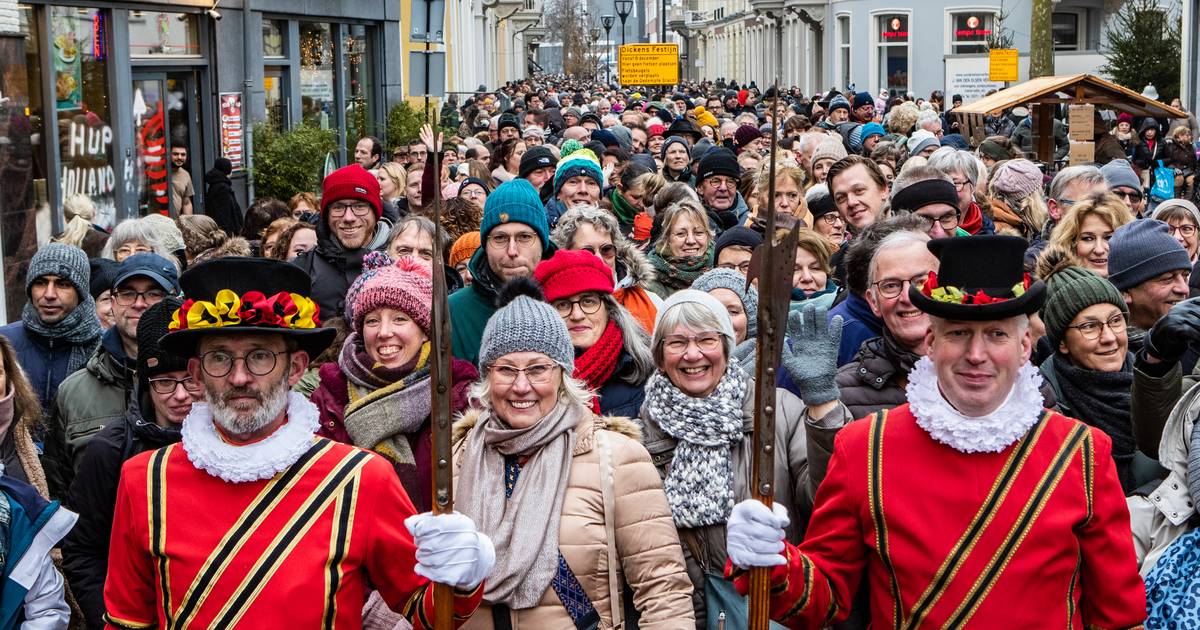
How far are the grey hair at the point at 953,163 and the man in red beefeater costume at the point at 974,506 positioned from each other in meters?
4.58

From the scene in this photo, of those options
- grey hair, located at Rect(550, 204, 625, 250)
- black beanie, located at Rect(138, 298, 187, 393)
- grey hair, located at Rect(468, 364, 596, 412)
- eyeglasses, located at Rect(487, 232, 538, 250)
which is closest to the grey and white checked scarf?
grey hair, located at Rect(468, 364, 596, 412)

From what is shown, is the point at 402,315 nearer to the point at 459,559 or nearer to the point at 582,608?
the point at 582,608

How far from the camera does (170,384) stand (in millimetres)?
4590

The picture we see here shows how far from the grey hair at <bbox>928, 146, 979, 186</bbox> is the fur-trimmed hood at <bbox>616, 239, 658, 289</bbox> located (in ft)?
6.37

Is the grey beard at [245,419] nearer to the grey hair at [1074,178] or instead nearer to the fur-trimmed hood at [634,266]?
the fur-trimmed hood at [634,266]

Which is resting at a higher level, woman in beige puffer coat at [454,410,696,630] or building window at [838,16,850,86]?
building window at [838,16,850,86]

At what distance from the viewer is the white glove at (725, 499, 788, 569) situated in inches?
125

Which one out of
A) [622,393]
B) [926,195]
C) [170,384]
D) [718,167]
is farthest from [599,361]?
[718,167]

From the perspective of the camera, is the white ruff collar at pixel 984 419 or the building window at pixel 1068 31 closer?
the white ruff collar at pixel 984 419

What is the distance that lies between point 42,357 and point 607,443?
10.6ft

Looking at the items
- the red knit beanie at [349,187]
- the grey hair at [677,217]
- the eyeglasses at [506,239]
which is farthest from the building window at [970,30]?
the eyeglasses at [506,239]

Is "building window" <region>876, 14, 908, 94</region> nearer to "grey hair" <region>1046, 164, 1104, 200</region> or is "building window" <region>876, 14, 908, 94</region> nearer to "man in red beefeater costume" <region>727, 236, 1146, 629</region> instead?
"grey hair" <region>1046, 164, 1104, 200</region>

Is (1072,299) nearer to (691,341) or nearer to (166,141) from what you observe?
(691,341)

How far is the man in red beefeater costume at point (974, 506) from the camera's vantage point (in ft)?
10.8
